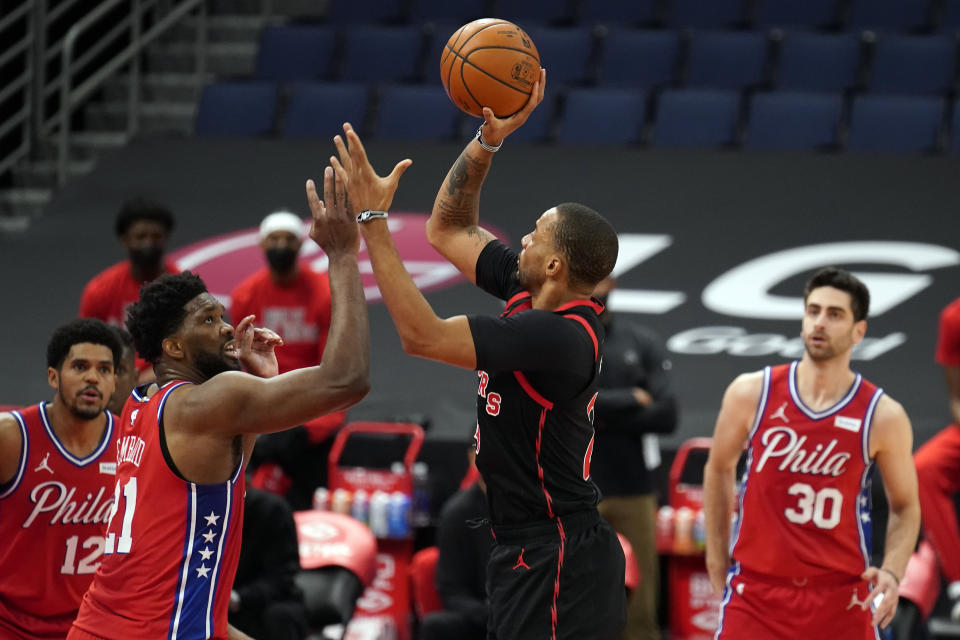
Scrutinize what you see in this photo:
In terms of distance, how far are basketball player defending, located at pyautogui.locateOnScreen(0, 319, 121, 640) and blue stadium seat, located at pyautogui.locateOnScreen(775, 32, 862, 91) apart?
25.1 ft

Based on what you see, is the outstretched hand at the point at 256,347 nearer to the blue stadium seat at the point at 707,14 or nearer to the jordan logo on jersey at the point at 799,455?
the jordan logo on jersey at the point at 799,455

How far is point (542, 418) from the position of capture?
4320 mm

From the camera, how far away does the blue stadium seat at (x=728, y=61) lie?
1174 centimetres

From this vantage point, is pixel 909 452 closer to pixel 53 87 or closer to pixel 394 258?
pixel 394 258

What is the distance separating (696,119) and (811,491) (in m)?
6.15

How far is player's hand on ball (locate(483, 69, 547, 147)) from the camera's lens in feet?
15.1

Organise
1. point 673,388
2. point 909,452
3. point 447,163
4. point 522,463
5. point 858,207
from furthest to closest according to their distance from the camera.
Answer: point 447,163 < point 858,207 < point 673,388 < point 909,452 < point 522,463

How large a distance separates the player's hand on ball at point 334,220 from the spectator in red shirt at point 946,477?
4.68 metres

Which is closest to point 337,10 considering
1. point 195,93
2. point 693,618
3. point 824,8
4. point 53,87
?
point 195,93

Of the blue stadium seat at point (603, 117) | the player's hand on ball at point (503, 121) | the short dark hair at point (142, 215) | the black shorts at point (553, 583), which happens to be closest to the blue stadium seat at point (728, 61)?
the blue stadium seat at point (603, 117)

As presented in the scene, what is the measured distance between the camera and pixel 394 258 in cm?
407

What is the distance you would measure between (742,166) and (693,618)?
12.5 feet

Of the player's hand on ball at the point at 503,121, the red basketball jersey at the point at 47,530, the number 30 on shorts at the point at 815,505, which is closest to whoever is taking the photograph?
the player's hand on ball at the point at 503,121

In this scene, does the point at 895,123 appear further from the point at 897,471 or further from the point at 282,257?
the point at 897,471
